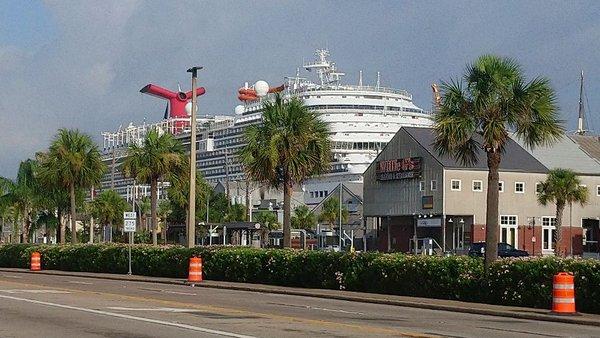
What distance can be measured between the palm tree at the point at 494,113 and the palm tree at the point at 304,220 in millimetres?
80550

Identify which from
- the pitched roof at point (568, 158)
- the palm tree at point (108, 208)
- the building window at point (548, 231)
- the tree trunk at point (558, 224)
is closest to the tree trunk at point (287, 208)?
the tree trunk at point (558, 224)

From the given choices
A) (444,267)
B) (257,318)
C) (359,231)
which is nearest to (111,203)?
(359,231)

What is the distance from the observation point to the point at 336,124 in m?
123

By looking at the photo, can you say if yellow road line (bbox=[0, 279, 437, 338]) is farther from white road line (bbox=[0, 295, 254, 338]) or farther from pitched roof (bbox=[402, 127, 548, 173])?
pitched roof (bbox=[402, 127, 548, 173])

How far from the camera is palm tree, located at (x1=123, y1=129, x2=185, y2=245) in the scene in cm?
4722

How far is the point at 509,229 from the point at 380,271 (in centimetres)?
5245

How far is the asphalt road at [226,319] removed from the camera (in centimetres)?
1678

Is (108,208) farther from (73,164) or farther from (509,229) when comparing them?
(73,164)

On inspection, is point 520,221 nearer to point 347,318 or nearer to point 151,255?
point 151,255

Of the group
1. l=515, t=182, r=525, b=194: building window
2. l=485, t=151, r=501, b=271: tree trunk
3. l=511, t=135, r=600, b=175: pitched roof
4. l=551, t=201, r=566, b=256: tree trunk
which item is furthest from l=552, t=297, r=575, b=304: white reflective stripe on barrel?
l=511, t=135, r=600, b=175: pitched roof

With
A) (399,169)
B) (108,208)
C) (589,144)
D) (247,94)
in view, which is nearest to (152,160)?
(399,169)

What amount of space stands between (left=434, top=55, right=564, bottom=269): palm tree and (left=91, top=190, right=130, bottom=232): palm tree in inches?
3228

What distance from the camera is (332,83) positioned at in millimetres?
138000

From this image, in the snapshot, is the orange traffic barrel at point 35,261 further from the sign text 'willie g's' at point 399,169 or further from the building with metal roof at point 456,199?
the sign text 'willie g's' at point 399,169
